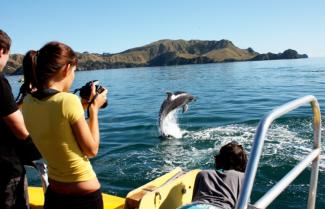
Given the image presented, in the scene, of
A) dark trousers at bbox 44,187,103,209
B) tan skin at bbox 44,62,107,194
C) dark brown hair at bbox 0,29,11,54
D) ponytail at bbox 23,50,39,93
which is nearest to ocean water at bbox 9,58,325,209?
dark trousers at bbox 44,187,103,209

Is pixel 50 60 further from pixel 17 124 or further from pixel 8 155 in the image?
pixel 8 155

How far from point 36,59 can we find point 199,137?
447 inches

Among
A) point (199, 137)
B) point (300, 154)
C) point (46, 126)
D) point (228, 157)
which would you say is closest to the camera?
point (46, 126)

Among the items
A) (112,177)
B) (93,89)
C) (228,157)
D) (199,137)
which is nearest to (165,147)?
(199,137)

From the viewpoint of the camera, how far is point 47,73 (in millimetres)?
3295

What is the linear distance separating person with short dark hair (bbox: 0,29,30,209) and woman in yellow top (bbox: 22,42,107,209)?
0.41 m

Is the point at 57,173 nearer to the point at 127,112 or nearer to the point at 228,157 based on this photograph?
the point at 228,157

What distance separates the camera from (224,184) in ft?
14.0

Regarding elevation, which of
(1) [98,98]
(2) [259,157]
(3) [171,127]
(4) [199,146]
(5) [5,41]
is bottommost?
(4) [199,146]

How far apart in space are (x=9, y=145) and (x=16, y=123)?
1.34 ft

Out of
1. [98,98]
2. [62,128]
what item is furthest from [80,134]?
[98,98]

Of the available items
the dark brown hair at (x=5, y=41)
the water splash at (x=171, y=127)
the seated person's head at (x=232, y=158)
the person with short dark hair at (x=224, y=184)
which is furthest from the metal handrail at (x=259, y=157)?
the water splash at (x=171, y=127)

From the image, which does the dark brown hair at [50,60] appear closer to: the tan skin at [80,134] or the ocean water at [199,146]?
the tan skin at [80,134]

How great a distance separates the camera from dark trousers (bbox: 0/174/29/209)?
4.15 meters
